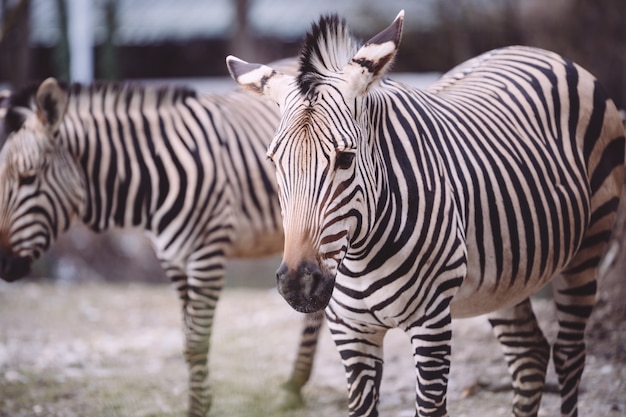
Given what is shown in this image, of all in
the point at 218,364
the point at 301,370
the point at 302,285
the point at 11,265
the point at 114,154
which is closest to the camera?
the point at 302,285

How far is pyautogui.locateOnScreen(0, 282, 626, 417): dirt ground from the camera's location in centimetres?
535

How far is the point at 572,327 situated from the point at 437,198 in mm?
1585

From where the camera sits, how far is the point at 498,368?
20.2 feet

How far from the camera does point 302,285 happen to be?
2.90m

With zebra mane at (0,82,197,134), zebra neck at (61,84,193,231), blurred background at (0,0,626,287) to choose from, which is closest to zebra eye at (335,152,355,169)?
zebra neck at (61,84,193,231)

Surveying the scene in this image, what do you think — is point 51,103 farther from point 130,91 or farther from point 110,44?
point 110,44

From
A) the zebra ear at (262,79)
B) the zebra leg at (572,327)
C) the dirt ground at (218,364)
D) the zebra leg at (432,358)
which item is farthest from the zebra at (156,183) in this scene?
Answer: the zebra ear at (262,79)

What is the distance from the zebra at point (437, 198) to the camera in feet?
10.0

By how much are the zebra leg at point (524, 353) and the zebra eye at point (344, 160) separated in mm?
1926

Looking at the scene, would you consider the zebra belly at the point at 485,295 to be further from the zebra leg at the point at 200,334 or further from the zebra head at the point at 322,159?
the zebra leg at the point at 200,334

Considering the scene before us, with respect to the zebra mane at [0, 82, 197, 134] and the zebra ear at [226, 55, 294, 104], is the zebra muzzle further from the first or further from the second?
the zebra mane at [0, 82, 197, 134]

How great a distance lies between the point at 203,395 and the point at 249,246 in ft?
3.78

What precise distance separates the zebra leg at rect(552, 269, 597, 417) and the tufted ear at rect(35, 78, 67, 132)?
11.1ft

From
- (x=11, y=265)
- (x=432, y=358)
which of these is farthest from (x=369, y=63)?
(x=11, y=265)
